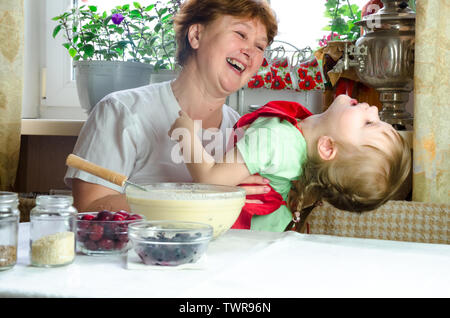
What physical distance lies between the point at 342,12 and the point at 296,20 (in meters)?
0.19

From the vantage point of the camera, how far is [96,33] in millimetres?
2471

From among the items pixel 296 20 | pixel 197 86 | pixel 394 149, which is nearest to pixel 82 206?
pixel 197 86

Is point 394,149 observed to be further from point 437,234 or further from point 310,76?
point 310,76

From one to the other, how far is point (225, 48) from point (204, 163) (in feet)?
1.94

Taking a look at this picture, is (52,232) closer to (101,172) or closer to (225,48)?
(101,172)

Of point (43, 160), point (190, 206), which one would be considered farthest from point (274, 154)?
point (43, 160)

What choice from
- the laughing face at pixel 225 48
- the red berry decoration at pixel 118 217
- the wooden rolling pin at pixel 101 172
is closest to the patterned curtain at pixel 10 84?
the laughing face at pixel 225 48

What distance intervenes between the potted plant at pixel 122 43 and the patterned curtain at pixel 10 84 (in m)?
0.25

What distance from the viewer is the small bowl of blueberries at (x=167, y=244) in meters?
0.72

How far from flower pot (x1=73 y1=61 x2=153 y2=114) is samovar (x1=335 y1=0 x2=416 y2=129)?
34.5 inches

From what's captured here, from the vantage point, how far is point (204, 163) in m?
1.28

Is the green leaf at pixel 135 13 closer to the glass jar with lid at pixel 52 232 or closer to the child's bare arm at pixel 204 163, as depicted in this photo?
the child's bare arm at pixel 204 163

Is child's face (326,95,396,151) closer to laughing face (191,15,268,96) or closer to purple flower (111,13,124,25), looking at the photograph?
laughing face (191,15,268,96)

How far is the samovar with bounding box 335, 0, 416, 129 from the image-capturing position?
1.86 meters
